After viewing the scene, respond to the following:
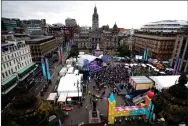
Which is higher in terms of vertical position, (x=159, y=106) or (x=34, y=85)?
(x=159, y=106)

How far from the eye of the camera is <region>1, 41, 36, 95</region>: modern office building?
1214 inches

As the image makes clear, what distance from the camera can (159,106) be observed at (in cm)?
676

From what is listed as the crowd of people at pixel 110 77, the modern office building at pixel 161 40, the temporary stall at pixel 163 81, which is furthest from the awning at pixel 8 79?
the modern office building at pixel 161 40

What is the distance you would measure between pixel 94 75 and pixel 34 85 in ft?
65.3

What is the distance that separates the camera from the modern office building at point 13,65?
3084 centimetres

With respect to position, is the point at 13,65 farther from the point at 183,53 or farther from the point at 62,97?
the point at 183,53

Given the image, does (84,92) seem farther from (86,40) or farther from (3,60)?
(86,40)

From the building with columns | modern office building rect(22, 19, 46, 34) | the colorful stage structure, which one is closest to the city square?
the colorful stage structure

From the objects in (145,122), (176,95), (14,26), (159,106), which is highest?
(14,26)

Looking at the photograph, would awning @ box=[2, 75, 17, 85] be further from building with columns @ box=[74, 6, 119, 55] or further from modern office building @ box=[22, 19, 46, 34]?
modern office building @ box=[22, 19, 46, 34]

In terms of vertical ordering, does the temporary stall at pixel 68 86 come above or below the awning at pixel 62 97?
above

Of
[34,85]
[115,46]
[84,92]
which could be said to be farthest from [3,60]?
[115,46]

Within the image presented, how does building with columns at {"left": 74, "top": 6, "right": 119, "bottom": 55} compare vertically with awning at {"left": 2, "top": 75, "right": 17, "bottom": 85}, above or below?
above

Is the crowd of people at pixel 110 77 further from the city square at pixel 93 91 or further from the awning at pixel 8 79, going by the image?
the awning at pixel 8 79
